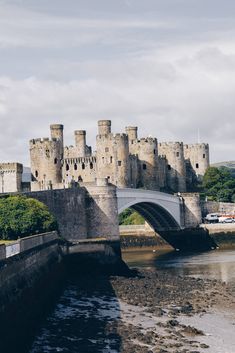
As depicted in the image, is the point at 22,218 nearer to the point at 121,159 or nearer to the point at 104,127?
the point at 121,159

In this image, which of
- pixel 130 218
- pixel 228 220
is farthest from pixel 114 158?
pixel 228 220

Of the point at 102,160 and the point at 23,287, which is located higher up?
the point at 102,160

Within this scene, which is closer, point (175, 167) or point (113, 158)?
point (113, 158)

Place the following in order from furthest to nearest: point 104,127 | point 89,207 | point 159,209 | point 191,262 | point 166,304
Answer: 1. point 104,127
2. point 159,209
3. point 191,262
4. point 89,207
5. point 166,304

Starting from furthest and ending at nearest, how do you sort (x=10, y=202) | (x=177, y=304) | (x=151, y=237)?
(x=151, y=237) → (x=10, y=202) → (x=177, y=304)

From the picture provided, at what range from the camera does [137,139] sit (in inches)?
3049

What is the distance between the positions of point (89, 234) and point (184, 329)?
22900mm

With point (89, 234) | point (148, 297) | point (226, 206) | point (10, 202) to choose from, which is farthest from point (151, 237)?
point (148, 297)

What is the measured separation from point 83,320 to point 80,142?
50.3m

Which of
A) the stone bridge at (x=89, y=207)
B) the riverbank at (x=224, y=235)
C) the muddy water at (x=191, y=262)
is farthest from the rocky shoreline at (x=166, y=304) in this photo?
the riverbank at (x=224, y=235)

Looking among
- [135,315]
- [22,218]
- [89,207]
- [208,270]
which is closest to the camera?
[135,315]

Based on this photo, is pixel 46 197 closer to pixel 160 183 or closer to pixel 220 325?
pixel 220 325

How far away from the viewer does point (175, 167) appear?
80.9m

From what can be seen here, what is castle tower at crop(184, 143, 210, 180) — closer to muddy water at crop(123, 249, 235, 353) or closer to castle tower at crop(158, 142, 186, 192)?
castle tower at crop(158, 142, 186, 192)
